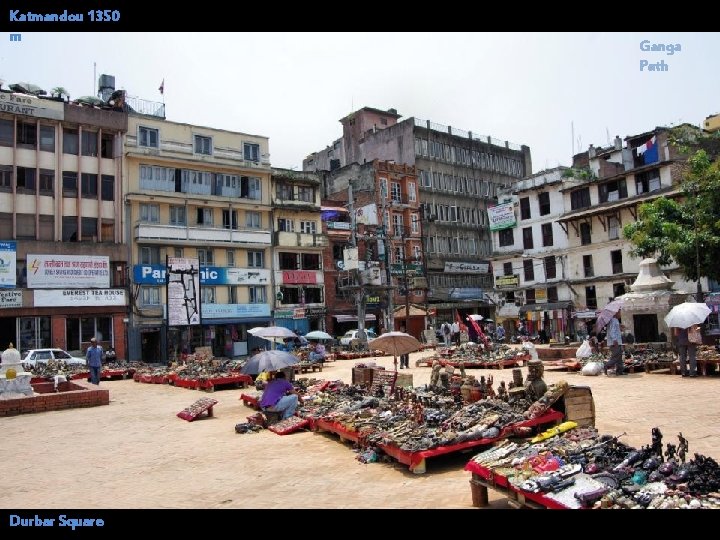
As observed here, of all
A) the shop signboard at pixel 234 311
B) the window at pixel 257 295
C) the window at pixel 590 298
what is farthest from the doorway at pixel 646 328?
the window at pixel 257 295

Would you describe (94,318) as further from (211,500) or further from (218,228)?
(211,500)

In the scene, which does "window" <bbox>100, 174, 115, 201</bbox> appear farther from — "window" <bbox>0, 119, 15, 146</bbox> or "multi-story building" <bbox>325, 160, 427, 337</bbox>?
"multi-story building" <bbox>325, 160, 427, 337</bbox>

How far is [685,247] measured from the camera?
2552cm

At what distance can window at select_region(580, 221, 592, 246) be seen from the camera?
4679 cm

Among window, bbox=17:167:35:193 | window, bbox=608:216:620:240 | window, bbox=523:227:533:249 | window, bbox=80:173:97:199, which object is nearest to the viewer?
window, bbox=17:167:35:193

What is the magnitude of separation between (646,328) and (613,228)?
1974 centimetres

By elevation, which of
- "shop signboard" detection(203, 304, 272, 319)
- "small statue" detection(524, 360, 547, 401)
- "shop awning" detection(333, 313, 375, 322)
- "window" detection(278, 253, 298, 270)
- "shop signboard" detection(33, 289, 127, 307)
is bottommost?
"small statue" detection(524, 360, 547, 401)

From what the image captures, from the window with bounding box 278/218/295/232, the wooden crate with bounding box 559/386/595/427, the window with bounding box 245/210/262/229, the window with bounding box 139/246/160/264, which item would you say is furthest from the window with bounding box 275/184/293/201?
the wooden crate with bounding box 559/386/595/427

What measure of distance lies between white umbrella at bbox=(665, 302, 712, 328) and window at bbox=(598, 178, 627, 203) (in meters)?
30.2

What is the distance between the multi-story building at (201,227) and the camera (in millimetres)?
39000

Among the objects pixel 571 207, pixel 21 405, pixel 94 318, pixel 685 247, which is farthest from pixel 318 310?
pixel 21 405

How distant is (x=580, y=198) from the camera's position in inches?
1880

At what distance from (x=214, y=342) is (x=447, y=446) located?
35.4 metres
